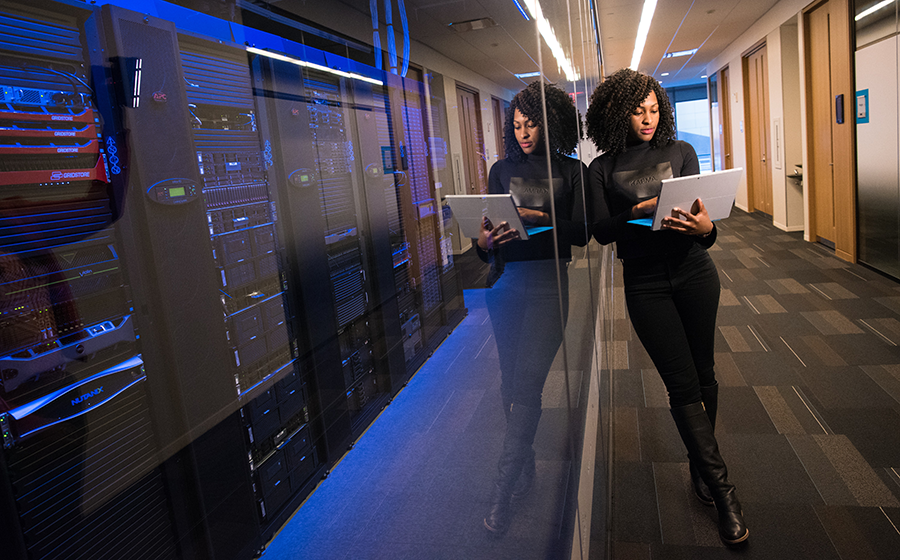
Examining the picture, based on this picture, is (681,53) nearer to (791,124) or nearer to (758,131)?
(758,131)

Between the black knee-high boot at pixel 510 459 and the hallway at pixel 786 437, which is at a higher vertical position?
the black knee-high boot at pixel 510 459

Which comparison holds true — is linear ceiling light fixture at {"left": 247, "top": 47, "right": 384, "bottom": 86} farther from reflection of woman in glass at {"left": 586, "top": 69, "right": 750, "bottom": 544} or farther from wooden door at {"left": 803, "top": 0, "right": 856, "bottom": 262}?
wooden door at {"left": 803, "top": 0, "right": 856, "bottom": 262}

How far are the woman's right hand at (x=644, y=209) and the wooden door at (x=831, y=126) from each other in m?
4.20

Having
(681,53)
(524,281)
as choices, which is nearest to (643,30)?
(681,53)

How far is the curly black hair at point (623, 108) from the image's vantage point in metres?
1.74

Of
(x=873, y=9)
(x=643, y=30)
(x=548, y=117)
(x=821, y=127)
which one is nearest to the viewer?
(x=548, y=117)

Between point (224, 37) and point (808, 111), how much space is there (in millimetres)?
6655

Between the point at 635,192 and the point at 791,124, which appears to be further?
the point at 791,124

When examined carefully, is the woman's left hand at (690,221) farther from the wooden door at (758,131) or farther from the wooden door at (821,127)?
the wooden door at (758,131)

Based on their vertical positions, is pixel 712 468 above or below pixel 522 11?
below

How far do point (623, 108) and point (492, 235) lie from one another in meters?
1.33

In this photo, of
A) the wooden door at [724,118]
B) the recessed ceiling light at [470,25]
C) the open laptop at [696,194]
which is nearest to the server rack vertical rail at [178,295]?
the recessed ceiling light at [470,25]

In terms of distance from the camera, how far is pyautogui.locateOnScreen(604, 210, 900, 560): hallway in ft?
5.33

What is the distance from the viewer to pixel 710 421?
72.2 inches
